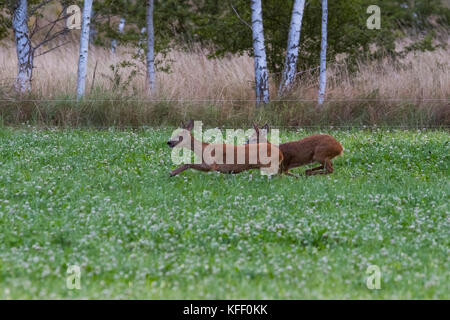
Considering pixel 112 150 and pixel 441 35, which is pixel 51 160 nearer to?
pixel 112 150

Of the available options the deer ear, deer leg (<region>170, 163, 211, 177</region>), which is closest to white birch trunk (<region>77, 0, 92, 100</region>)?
the deer ear

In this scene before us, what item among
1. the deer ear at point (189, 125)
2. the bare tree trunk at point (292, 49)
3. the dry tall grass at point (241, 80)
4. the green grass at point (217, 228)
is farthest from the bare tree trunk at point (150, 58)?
the deer ear at point (189, 125)

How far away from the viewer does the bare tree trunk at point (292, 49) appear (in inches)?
577

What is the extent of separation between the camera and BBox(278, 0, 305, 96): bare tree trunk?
14.7m

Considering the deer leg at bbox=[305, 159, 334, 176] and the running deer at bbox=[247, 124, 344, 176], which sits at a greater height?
the running deer at bbox=[247, 124, 344, 176]

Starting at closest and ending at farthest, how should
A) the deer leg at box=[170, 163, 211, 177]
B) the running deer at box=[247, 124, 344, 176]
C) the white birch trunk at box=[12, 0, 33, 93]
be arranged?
the deer leg at box=[170, 163, 211, 177] → the running deer at box=[247, 124, 344, 176] → the white birch trunk at box=[12, 0, 33, 93]

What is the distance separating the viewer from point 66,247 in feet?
19.9

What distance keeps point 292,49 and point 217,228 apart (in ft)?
29.5

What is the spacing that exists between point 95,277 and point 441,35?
19.8 metres

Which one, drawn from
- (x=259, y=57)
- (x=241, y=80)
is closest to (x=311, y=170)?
(x=259, y=57)

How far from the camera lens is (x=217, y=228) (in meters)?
6.59

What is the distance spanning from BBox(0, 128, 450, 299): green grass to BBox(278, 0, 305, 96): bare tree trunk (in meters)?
4.45

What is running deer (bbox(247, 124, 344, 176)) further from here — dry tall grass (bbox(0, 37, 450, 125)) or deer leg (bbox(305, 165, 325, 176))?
dry tall grass (bbox(0, 37, 450, 125))

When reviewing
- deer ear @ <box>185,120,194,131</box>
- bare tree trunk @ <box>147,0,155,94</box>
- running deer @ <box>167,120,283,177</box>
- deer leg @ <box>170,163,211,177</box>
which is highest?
bare tree trunk @ <box>147,0,155,94</box>
